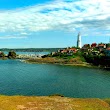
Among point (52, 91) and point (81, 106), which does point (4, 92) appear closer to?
point (52, 91)

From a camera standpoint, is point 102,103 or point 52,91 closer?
point 102,103

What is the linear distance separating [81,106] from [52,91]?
101 ft

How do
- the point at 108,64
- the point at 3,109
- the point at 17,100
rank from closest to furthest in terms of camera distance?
the point at 3,109 < the point at 17,100 < the point at 108,64

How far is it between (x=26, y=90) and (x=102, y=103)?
34165 mm

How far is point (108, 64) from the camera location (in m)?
192

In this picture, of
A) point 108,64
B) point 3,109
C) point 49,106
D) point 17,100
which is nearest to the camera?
point 3,109

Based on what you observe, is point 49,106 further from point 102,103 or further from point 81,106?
point 102,103

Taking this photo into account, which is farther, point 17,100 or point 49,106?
point 17,100

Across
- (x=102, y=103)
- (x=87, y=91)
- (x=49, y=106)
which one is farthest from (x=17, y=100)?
(x=87, y=91)

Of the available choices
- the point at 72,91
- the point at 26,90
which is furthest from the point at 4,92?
the point at 72,91

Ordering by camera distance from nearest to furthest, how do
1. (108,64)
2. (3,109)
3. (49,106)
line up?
(3,109) < (49,106) < (108,64)

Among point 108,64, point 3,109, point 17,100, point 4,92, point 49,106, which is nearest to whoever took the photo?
point 3,109

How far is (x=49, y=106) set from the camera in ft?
164

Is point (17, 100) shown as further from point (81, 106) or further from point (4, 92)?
point (4, 92)
